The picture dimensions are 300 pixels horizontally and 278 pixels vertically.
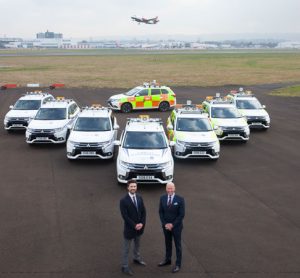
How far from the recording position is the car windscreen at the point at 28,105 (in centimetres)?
2138

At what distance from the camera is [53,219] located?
32.2 ft

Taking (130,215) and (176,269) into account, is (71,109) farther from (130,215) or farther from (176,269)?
(176,269)

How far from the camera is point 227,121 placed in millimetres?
18531

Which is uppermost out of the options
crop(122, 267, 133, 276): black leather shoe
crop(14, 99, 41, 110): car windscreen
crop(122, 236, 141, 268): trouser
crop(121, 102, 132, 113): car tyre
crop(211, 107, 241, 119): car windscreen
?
crop(211, 107, 241, 119): car windscreen

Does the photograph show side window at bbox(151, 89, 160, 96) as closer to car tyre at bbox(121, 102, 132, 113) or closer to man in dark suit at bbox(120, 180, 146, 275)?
car tyre at bbox(121, 102, 132, 113)

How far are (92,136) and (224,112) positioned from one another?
275 inches

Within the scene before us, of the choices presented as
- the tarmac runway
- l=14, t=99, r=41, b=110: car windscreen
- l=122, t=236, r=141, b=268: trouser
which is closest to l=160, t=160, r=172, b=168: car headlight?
the tarmac runway

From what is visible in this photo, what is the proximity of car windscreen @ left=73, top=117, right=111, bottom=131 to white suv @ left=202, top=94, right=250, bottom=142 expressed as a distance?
450 cm

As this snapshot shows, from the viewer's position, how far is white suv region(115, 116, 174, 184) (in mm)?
12023

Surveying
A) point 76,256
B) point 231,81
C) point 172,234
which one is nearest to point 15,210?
point 76,256

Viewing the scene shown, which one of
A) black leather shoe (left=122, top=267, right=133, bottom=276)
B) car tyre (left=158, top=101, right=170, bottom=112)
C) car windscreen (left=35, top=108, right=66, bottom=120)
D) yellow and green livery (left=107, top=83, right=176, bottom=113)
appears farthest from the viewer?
car tyre (left=158, top=101, right=170, bottom=112)

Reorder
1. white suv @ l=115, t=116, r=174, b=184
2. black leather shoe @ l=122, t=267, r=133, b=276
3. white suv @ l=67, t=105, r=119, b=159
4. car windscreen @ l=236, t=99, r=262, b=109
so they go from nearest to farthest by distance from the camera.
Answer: black leather shoe @ l=122, t=267, r=133, b=276, white suv @ l=115, t=116, r=174, b=184, white suv @ l=67, t=105, r=119, b=159, car windscreen @ l=236, t=99, r=262, b=109

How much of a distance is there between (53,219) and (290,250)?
17.2 feet

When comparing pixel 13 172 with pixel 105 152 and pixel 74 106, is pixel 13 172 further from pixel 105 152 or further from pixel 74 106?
pixel 74 106
